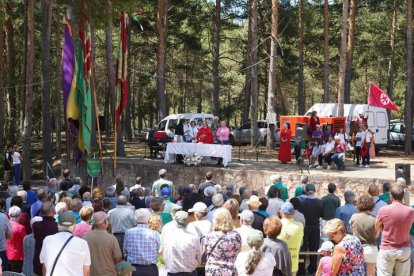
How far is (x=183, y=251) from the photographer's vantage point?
7.04m

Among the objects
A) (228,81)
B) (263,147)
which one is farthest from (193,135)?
(228,81)

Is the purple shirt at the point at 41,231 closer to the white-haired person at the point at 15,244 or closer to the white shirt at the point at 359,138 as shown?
the white-haired person at the point at 15,244

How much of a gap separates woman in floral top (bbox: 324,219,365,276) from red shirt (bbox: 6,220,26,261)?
4613mm

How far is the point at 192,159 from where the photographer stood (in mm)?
21141

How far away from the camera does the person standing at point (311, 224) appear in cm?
1027

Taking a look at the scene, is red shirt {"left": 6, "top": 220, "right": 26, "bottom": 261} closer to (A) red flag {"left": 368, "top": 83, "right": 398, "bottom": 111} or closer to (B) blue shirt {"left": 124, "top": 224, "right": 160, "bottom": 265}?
(B) blue shirt {"left": 124, "top": 224, "right": 160, "bottom": 265}

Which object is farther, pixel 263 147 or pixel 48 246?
pixel 263 147

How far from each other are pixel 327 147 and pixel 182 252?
1437cm

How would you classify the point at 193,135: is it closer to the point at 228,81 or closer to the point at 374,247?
the point at 374,247

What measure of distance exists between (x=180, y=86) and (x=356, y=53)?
632 inches

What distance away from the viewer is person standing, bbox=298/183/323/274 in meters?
10.3

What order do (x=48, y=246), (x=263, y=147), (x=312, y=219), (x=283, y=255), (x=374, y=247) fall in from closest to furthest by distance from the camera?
(x=48, y=246), (x=283, y=255), (x=374, y=247), (x=312, y=219), (x=263, y=147)

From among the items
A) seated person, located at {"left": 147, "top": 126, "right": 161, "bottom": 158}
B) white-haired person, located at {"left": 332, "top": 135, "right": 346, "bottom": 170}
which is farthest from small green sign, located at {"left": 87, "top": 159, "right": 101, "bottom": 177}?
white-haired person, located at {"left": 332, "top": 135, "right": 346, "bottom": 170}

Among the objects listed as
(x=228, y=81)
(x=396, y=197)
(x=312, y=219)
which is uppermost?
(x=228, y=81)
